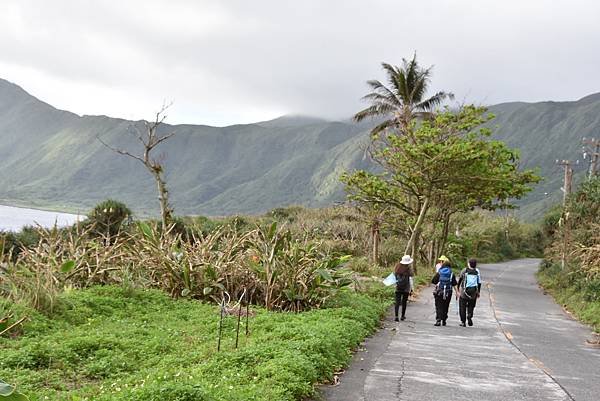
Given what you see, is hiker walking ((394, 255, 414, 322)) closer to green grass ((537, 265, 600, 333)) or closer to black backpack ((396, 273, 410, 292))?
black backpack ((396, 273, 410, 292))

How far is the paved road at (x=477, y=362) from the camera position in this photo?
305 inches

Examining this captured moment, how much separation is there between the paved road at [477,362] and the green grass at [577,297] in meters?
0.55

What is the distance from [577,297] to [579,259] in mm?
4385

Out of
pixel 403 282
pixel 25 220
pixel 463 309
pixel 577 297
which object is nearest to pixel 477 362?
pixel 463 309

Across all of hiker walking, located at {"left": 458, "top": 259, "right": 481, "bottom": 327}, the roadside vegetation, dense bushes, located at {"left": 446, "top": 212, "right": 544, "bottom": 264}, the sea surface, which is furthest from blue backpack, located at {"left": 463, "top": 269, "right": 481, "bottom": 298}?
dense bushes, located at {"left": 446, "top": 212, "right": 544, "bottom": 264}

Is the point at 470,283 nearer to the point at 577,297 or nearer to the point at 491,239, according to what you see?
the point at 577,297

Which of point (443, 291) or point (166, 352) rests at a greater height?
point (443, 291)

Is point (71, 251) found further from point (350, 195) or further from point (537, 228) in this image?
point (537, 228)

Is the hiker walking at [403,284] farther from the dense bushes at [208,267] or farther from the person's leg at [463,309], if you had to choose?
the dense bushes at [208,267]

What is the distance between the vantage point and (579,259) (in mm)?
24500

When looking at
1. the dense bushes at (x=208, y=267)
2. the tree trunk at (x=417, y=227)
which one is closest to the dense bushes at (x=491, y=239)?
the tree trunk at (x=417, y=227)

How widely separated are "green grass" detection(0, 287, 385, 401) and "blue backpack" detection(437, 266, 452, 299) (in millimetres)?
2378

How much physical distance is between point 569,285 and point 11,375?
21899 mm

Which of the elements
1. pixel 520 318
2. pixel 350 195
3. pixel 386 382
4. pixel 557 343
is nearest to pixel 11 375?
pixel 386 382
